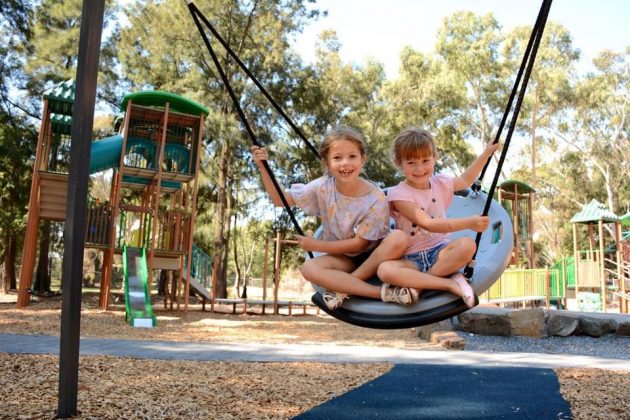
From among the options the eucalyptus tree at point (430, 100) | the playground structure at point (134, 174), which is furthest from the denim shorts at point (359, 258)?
the eucalyptus tree at point (430, 100)

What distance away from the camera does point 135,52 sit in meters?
21.4

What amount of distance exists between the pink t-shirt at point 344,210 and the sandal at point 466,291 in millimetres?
407

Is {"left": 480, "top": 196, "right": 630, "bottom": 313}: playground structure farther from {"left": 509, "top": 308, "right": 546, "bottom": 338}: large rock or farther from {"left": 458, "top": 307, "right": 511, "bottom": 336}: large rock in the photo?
{"left": 458, "top": 307, "right": 511, "bottom": 336}: large rock

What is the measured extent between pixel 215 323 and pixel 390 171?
11656mm

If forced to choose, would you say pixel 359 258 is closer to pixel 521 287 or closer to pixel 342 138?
pixel 342 138

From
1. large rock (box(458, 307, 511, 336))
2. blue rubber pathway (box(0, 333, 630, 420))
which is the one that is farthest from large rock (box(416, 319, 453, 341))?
blue rubber pathway (box(0, 333, 630, 420))

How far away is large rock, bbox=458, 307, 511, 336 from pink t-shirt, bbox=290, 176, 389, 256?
25.6ft

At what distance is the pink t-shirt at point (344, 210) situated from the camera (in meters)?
2.68

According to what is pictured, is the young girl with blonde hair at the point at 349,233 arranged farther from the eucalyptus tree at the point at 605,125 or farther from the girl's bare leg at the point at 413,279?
the eucalyptus tree at the point at 605,125

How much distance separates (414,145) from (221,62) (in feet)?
58.8

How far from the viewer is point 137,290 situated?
11656 mm

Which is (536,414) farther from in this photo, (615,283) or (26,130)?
(26,130)

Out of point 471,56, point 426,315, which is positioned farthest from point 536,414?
point 471,56


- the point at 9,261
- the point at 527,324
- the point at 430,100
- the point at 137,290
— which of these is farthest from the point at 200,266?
the point at 430,100
